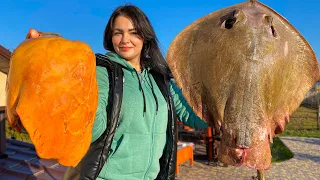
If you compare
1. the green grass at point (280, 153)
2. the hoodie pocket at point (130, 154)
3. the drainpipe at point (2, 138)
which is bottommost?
the green grass at point (280, 153)

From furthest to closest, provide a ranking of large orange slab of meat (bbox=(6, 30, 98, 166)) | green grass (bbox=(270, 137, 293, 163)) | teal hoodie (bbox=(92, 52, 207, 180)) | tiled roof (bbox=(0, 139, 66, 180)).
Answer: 1. green grass (bbox=(270, 137, 293, 163))
2. tiled roof (bbox=(0, 139, 66, 180))
3. teal hoodie (bbox=(92, 52, 207, 180))
4. large orange slab of meat (bbox=(6, 30, 98, 166))

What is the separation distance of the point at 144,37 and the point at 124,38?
0.49 ft

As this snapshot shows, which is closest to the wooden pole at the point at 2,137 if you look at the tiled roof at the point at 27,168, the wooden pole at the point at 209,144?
the tiled roof at the point at 27,168

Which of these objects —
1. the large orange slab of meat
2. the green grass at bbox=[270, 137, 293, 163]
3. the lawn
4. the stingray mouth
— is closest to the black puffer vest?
the large orange slab of meat

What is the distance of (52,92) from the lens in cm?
92

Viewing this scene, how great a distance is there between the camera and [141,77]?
1.76 m

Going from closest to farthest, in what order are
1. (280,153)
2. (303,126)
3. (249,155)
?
(249,155)
(280,153)
(303,126)

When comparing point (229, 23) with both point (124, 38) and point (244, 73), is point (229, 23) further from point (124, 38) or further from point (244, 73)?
point (124, 38)

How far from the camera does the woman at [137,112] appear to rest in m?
1.56

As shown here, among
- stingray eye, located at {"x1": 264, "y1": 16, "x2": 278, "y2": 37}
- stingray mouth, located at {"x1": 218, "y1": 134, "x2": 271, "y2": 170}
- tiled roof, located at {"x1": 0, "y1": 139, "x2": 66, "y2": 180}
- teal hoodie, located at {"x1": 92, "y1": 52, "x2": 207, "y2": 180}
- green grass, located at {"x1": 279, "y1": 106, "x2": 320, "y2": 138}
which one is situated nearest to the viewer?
stingray mouth, located at {"x1": 218, "y1": 134, "x2": 271, "y2": 170}

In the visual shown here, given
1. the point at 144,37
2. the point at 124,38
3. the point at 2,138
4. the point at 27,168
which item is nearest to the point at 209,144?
the point at 27,168

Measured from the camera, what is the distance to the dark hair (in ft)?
5.50

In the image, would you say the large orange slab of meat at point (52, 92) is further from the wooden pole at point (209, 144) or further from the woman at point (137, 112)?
the wooden pole at point (209, 144)

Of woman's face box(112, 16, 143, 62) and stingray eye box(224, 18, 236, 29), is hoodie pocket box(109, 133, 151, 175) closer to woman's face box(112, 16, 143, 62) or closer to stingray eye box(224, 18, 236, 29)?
woman's face box(112, 16, 143, 62)
